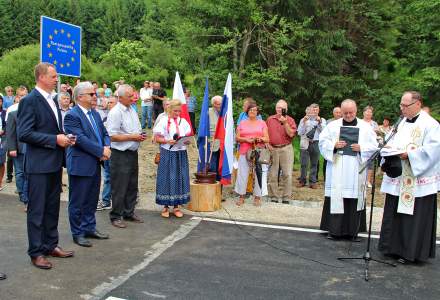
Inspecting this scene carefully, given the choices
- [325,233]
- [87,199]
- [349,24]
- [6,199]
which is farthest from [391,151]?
[349,24]

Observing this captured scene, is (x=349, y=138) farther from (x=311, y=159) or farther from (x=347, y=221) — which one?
(x=311, y=159)

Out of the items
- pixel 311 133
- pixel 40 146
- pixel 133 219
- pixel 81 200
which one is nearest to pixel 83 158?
pixel 81 200

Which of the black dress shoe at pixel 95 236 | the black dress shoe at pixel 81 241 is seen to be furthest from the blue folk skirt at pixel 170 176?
the black dress shoe at pixel 81 241

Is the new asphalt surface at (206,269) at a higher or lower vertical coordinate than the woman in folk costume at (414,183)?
lower

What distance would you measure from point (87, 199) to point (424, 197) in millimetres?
4364

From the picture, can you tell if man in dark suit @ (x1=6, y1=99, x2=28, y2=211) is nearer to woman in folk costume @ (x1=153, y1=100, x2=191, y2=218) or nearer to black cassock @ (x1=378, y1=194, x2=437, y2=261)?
woman in folk costume @ (x1=153, y1=100, x2=191, y2=218)

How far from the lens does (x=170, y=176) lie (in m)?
7.48

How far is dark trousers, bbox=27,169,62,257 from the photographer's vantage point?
507cm

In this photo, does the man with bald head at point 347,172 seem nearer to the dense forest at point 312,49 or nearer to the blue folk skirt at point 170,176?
the blue folk skirt at point 170,176

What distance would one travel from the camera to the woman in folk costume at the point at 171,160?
7.44m

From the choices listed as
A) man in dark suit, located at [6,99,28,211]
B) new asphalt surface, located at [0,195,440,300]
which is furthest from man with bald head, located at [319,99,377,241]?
man in dark suit, located at [6,99,28,211]

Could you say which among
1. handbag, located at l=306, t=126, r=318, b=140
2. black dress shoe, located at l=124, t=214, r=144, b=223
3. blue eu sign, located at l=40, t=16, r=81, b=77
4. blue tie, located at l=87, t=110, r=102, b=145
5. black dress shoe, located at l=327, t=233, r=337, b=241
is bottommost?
black dress shoe, located at l=124, t=214, r=144, b=223

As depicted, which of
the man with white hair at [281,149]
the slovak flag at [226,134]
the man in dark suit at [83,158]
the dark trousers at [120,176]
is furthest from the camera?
the man with white hair at [281,149]

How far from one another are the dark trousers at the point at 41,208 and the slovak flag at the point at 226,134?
377 centimetres
